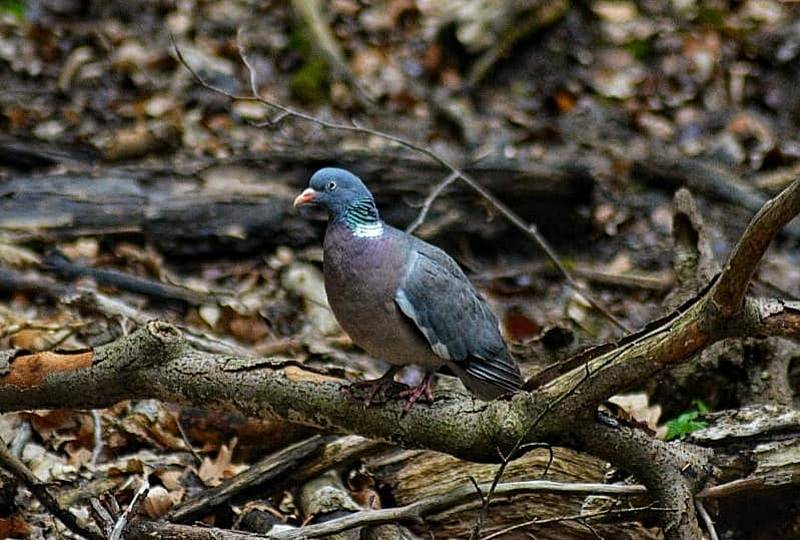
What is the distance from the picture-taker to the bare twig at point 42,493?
3193 mm

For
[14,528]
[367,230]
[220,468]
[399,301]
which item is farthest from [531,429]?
[14,528]

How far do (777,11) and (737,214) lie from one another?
3.09 metres

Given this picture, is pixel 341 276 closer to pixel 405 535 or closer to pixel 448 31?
pixel 405 535

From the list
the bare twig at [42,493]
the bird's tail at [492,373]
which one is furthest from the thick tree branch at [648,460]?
the bare twig at [42,493]

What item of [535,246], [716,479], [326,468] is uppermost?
[716,479]

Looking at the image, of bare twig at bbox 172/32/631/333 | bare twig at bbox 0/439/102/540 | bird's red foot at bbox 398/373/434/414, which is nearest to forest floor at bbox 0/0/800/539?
bare twig at bbox 172/32/631/333

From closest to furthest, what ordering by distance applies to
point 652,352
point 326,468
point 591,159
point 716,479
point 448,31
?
point 652,352 < point 716,479 < point 326,468 < point 591,159 < point 448,31

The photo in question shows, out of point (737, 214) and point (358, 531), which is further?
point (737, 214)

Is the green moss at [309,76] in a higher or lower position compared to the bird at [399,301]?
lower

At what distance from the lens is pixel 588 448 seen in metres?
3.18

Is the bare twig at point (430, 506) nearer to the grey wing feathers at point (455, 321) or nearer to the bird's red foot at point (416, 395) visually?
the bird's red foot at point (416, 395)

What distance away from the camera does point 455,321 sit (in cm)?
374

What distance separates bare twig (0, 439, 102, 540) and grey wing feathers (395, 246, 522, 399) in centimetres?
125

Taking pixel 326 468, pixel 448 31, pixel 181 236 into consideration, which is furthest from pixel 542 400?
pixel 448 31
